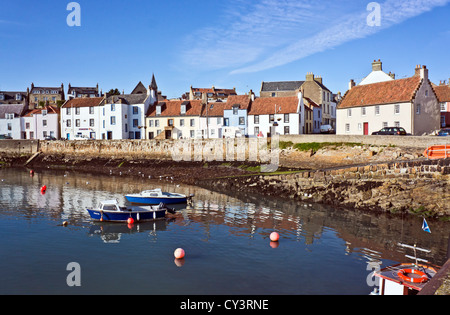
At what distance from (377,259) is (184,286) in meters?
10.1

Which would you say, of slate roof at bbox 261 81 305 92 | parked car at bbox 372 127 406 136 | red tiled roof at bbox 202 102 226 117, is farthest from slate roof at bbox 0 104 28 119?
parked car at bbox 372 127 406 136

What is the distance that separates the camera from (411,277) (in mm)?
14352

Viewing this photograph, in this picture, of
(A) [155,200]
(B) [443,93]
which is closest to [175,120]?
(A) [155,200]

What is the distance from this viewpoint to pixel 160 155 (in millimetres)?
62156

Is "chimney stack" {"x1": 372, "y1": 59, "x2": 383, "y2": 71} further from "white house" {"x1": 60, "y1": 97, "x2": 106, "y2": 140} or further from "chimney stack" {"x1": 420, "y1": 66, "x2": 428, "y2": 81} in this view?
"white house" {"x1": 60, "y1": 97, "x2": 106, "y2": 140}

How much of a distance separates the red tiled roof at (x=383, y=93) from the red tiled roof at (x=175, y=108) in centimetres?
2743

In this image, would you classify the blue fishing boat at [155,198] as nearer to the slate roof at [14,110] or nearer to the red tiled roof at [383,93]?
the red tiled roof at [383,93]

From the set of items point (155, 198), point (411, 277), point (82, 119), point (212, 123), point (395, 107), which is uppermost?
point (82, 119)

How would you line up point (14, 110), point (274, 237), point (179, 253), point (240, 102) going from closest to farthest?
1. point (179, 253)
2. point (274, 237)
3. point (240, 102)
4. point (14, 110)

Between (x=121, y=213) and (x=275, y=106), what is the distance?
4240cm

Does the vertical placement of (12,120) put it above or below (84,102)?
below

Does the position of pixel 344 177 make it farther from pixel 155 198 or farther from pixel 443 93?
pixel 443 93

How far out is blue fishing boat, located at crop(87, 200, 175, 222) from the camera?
2664cm
